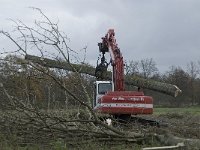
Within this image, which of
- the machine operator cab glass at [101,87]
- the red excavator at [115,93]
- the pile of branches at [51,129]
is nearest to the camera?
the pile of branches at [51,129]

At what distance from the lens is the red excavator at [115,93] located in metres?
15.3

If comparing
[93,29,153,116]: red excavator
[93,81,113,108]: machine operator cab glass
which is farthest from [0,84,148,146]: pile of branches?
[93,81,113,108]: machine operator cab glass

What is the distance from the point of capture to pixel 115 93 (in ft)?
50.8

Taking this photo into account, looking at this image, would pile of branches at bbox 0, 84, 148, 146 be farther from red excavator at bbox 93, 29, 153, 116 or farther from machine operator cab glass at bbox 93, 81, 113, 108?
machine operator cab glass at bbox 93, 81, 113, 108

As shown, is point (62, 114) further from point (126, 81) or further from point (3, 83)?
point (126, 81)

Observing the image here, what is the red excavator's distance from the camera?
15258 mm

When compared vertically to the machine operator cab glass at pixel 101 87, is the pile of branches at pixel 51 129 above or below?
below

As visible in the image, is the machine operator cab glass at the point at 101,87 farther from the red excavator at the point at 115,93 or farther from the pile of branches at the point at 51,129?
the pile of branches at the point at 51,129

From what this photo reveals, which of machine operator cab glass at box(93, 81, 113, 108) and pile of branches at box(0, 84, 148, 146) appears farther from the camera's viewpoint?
machine operator cab glass at box(93, 81, 113, 108)

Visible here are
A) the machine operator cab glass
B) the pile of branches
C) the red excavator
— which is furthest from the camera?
the machine operator cab glass

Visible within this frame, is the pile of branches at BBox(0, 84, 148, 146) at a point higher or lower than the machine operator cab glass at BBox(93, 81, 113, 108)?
lower

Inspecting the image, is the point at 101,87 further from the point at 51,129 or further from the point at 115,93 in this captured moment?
the point at 51,129

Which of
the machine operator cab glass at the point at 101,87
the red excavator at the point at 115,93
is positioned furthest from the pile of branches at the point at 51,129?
the machine operator cab glass at the point at 101,87

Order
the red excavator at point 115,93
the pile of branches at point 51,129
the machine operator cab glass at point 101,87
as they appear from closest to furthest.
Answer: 1. the pile of branches at point 51,129
2. the red excavator at point 115,93
3. the machine operator cab glass at point 101,87
